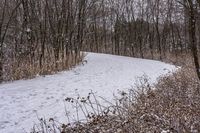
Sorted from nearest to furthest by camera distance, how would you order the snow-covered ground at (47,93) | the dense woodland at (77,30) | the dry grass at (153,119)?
the dry grass at (153,119) → the snow-covered ground at (47,93) → the dense woodland at (77,30)

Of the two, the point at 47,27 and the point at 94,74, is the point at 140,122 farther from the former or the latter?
the point at 47,27

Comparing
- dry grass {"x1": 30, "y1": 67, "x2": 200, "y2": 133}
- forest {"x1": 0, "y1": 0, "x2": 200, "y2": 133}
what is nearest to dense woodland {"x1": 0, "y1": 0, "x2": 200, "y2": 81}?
forest {"x1": 0, "y1": 0, "x2": 200, "y2": 133}

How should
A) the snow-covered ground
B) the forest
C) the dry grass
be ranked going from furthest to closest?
the snow-covered ground
the forest
the dry grass

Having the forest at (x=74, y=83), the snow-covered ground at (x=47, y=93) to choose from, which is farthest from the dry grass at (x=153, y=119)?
the snow-covered ground at (x=47, y=93)

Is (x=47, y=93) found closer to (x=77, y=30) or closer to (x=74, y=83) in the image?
(x=74, y=83)

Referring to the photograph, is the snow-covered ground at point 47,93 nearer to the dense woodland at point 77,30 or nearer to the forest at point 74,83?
the forest at point 74,83

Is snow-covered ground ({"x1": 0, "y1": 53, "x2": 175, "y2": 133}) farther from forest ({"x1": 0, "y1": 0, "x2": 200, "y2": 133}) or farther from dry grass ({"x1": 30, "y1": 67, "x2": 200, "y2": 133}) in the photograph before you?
dry grass ({"x1": 30, "y1": 67, "x2": 200, "y2": 133})

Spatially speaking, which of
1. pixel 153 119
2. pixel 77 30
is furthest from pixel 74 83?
pixel 77 30

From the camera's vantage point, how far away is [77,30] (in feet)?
63.0

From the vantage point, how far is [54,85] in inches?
383

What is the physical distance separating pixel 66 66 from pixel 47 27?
2.27 metres

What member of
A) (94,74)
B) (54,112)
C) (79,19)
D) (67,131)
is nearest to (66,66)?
(94,74)

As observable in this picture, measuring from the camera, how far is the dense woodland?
1170cm

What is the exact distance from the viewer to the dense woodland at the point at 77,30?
11698mm
